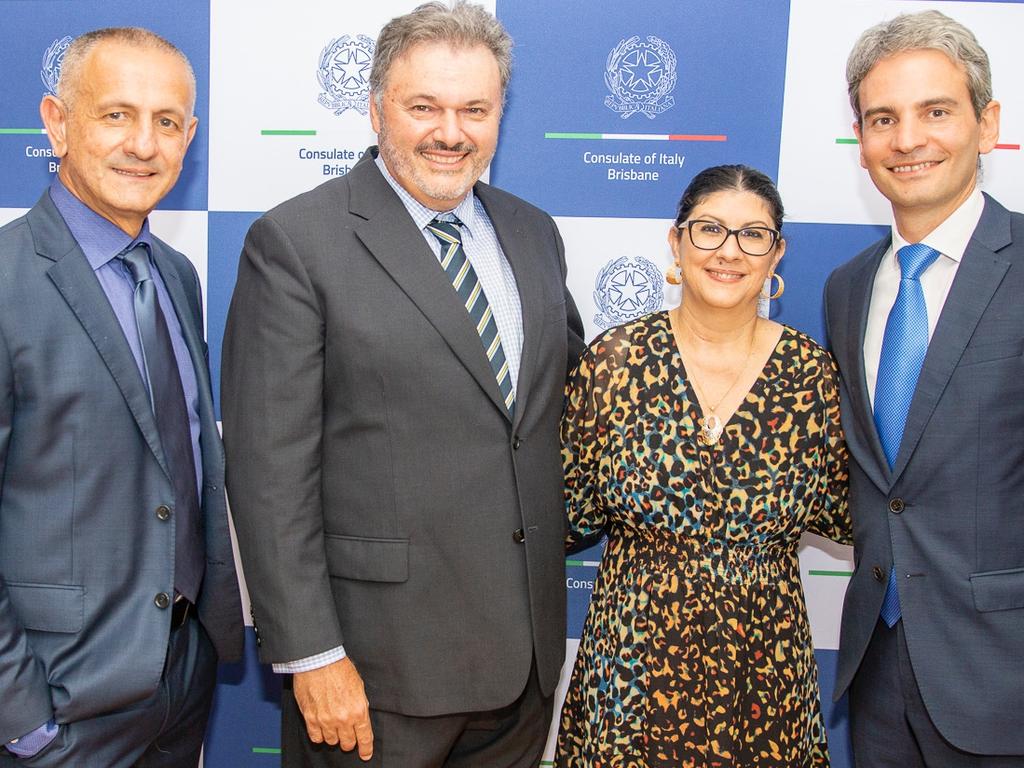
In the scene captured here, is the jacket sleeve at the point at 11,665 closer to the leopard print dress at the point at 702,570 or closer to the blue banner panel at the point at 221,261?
the leopard print dress at the point at 702,570

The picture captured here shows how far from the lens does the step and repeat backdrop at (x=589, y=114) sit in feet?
9.25

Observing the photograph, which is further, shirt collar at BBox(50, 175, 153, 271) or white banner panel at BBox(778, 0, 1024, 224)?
white banner panel at BBox(778, 0, 1024, 224)

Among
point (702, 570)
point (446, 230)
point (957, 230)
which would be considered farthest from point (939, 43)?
point (702, 570)

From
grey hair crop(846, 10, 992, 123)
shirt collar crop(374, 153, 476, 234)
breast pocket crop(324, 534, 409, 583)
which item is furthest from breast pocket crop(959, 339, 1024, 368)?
breast pocket crop(324, 534, 409, 583)

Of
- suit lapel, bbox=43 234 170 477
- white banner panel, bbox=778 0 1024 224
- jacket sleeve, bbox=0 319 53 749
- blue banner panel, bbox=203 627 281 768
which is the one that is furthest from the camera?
blue banner panel, bbox=203 627 281 768

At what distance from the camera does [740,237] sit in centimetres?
206

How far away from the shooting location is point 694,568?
201 cm

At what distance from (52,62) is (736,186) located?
7.23 ft

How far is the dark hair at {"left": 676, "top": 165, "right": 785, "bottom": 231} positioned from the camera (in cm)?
209

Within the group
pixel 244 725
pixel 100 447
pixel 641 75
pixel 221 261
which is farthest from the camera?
pixel 244 725

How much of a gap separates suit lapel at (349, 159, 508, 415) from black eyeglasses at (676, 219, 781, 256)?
60 centimetres

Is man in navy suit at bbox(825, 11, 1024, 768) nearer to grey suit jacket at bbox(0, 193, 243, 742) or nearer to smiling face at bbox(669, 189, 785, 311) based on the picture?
smiling face at bbox(669, 189, 785, 311)

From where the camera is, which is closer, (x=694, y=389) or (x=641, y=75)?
(x=694, y=389)

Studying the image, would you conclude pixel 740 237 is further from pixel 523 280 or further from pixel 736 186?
pixel 523 280
